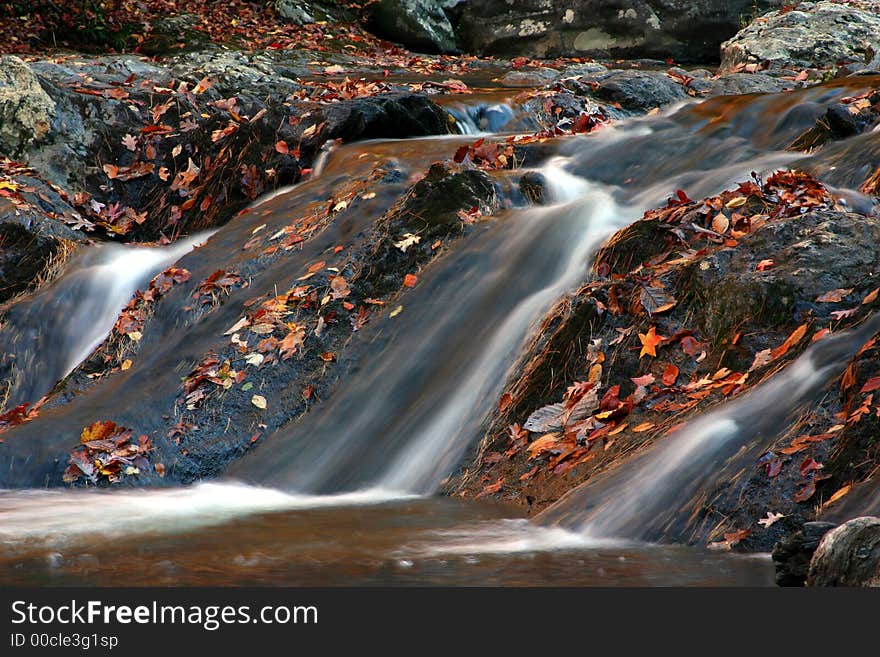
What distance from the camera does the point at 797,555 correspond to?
132 inches

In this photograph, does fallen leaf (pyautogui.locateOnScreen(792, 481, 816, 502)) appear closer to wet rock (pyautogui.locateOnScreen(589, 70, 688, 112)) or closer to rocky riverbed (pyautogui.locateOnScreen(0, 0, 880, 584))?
rocky riverbed (pyautogui.locateOnScreen(0, 0, 880, 584))

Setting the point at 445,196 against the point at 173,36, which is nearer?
the point at 445,196

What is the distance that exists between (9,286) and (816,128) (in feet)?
21.6

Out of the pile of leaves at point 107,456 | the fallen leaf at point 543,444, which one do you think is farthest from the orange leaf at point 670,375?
the pile of leaves at point 107,456

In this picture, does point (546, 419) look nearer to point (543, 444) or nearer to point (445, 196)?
point (543, 444)

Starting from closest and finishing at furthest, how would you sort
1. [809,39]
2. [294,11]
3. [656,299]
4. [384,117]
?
[656,299]
[384,117]
[809,39]
[294,11]

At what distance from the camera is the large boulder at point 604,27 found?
1870cm

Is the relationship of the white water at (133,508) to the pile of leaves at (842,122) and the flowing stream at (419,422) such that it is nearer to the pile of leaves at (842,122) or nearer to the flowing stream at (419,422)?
the flowing stream at (419,422)

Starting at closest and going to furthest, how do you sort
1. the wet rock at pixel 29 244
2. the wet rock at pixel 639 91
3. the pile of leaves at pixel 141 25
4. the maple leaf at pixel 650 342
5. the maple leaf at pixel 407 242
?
the maple leaf at pixel 650 342, the maple leaf at pixel 407 242, the wet rock at pixel 29 244, the wet rock at pixel 639 91, the pile of leaves at pixel 141 25

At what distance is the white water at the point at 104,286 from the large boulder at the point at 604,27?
12225 millimetres

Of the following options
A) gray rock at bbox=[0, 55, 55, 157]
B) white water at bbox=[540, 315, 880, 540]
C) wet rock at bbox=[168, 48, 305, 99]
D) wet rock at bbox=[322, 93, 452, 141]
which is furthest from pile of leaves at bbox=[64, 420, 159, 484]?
wet rock at bbox=[168, 48, 305, 99]

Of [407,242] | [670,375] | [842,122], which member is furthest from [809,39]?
[670,375]

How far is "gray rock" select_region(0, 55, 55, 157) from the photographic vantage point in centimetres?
988

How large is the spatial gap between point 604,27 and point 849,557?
1746 centimetres
